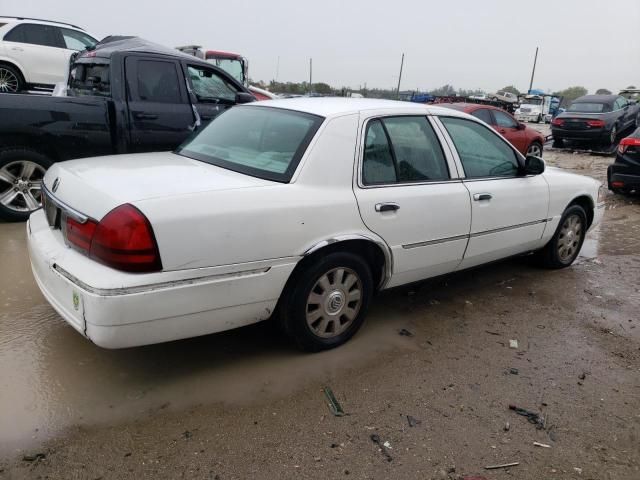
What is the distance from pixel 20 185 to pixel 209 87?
243 cm

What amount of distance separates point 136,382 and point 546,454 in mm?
2125

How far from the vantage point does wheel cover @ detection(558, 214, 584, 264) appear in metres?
5.04

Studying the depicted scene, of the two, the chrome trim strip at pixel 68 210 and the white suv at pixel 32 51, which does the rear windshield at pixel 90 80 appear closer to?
the chrome trim strip at pixel 68 210

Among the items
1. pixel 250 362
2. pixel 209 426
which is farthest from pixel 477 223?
pixel 209 426

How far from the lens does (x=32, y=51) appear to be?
11172 millimetres

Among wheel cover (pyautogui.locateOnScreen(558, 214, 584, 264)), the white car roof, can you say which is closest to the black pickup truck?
the white car roof

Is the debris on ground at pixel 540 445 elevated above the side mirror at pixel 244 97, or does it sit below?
below

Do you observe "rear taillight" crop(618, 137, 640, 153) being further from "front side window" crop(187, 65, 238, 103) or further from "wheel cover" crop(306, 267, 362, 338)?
"wheel cover" crop(306, 267, 362, 338)

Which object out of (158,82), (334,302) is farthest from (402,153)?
(158,82)

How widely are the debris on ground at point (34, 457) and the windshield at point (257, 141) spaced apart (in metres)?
1.72

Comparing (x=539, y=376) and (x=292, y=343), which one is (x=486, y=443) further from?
(x=292, y=343)

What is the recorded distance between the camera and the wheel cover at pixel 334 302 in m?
3.16

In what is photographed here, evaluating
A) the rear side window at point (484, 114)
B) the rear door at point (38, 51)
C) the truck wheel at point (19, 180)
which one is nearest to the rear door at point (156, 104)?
the truck wheel at point (19, 180)

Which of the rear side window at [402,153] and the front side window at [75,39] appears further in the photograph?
the front side window at [75,39]
